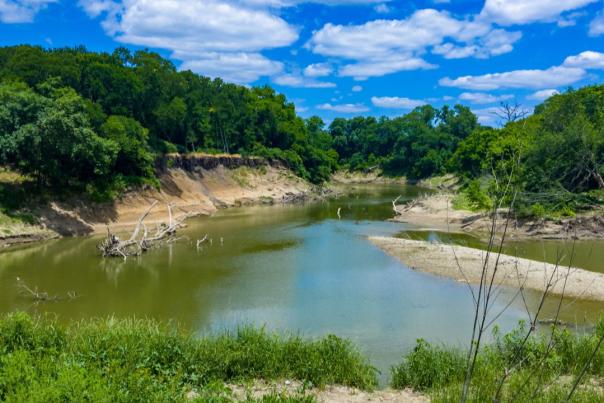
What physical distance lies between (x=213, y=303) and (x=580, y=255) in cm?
2436

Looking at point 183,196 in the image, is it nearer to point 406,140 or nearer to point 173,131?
point 173,131

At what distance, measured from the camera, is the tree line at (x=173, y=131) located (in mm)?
36094

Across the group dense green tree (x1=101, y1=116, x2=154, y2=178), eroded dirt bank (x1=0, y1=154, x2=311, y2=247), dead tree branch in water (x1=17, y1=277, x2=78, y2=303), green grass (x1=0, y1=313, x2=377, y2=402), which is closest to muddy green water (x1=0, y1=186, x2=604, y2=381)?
dead tree branch in water (x1=17, y1=277, x2=78, y2=303)

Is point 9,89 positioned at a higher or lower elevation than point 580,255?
higher

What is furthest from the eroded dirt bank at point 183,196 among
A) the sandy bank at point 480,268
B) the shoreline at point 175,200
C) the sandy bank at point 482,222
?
the sandy bank at point 480,268

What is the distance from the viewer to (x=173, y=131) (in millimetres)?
66688

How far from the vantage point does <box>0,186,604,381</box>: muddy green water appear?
803 inches

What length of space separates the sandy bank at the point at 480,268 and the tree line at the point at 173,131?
412 cm

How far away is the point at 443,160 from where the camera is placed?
106438 millimetres

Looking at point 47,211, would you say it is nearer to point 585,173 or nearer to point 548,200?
point 548,200

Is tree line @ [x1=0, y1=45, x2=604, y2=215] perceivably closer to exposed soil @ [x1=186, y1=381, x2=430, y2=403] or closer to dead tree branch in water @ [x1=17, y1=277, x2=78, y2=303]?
exposed soil @ [x1=186, y1=381, x2=430, y2=403]

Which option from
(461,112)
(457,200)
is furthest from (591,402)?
(461,112)

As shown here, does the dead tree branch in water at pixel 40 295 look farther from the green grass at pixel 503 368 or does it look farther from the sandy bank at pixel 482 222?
the sandy bank at pixel 482 222

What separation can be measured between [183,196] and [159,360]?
4502 centimetres
